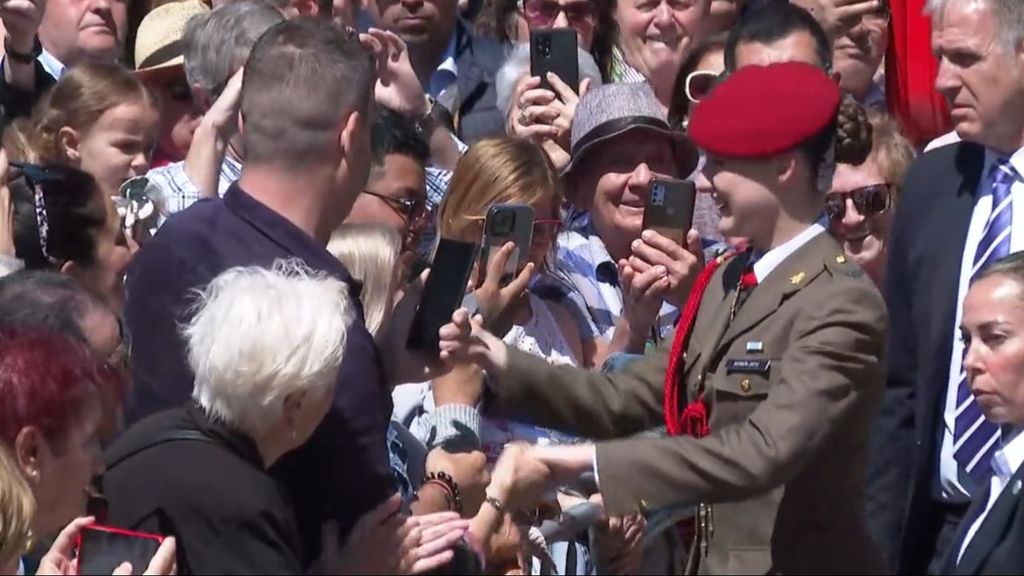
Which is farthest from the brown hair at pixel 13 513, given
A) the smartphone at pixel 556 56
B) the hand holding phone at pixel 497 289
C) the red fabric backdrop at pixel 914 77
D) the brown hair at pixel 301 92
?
the red fabric backdrop at pixel 914 77

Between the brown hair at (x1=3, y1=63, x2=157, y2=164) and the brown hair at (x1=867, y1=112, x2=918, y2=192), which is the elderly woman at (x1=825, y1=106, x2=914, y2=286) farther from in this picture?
the brown hair at (x1=3, y1=63, x2=157, y2=164)

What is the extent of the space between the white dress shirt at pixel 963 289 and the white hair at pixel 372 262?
138 centimetres

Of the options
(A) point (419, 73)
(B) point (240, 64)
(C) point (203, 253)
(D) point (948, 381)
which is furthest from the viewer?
(A) point (419, 73)

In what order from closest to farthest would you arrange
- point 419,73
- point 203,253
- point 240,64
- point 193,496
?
point 193,496
point 203,253
point 240,64
point 419,73

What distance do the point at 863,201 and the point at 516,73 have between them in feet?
4.32

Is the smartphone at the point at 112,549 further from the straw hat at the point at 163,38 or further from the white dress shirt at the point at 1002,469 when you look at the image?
the straw hat at the point at 163,38

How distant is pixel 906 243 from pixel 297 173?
184cm

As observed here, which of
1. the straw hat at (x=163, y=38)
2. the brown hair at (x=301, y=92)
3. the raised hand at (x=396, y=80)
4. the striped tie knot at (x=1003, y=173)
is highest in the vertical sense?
the brown hair at (x=301, y=92)

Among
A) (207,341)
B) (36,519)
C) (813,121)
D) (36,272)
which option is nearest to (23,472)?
(36,519)

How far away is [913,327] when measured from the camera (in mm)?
5609

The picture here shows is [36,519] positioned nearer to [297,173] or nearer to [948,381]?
[297,173]

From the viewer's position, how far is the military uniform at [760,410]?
4336mm

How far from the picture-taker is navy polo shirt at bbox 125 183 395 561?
4.17 meters

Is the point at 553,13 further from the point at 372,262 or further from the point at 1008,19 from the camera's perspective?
the point at 372,262
